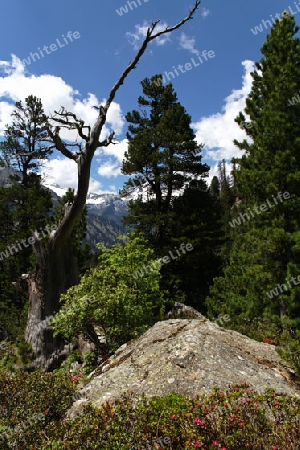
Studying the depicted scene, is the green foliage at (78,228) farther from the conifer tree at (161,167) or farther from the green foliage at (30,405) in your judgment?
the green foliage at (30,405)

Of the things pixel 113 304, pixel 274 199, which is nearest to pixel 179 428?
pixel 113 304

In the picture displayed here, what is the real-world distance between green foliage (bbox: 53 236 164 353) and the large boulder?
2.53ft

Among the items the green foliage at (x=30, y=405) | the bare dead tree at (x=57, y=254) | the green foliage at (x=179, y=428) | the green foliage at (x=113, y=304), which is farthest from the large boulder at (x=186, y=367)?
the bare dead tree at (x=57, y=254)

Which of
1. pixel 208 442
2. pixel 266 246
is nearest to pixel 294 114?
pixel 266 246

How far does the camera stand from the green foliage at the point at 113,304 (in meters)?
6.68

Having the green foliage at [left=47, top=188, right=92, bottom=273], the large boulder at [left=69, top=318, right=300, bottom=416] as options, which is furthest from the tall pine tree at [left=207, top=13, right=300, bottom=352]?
the green foliage at [left=47, top=188, right=92, bottom=273]

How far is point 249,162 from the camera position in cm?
1129

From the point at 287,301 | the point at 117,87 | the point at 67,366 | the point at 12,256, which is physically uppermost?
the point at 117,87

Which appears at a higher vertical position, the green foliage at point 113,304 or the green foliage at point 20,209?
the green foliage at point 20,209

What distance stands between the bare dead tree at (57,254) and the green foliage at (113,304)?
1.50 metres

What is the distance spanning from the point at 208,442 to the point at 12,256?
16.0m

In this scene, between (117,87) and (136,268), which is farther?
(117,87)

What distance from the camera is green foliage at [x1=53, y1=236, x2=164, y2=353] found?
668 cm

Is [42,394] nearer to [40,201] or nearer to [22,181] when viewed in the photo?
[40,201]
